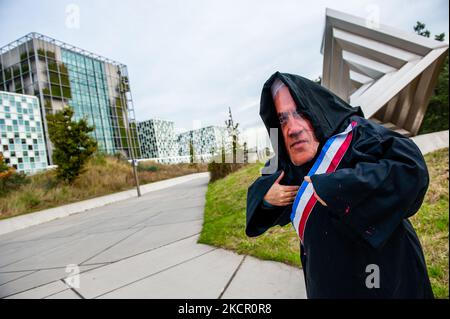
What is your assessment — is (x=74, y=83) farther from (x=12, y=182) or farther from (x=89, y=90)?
(x=12, y=182)

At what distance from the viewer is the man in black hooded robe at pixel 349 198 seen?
57cm

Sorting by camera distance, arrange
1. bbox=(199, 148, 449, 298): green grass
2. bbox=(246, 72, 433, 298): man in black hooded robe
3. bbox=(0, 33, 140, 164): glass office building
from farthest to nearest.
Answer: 1. bbox=(199, 148, 449, 298): green grass
2. bbox=(0, 33, 140, 164): glass office building
3. bbox=(246, 72, 433, 298): man in black hooded robe

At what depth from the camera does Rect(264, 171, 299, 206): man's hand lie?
75cm

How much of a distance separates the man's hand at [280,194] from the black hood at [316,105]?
0.09 m

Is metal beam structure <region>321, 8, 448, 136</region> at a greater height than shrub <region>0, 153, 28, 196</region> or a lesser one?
greater

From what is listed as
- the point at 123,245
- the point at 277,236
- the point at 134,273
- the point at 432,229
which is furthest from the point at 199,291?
the point at 432,229

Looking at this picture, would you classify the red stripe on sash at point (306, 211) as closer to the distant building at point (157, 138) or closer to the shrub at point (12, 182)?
the distant building at point (157, 138)

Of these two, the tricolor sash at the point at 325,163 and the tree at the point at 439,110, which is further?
the tree at the point at 439,110

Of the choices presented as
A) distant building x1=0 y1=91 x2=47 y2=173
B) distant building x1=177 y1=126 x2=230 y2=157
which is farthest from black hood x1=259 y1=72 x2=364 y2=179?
distant building x1=0 y1=91 x2=47 y2=173

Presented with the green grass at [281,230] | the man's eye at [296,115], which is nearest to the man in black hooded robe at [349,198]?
the man's eye at [296,115]

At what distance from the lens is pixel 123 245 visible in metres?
2.76

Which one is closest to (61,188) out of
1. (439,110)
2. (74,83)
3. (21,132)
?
(21,132)

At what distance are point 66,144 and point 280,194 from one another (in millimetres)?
1424

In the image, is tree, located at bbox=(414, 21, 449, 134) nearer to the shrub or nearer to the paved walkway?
the paved walkway
